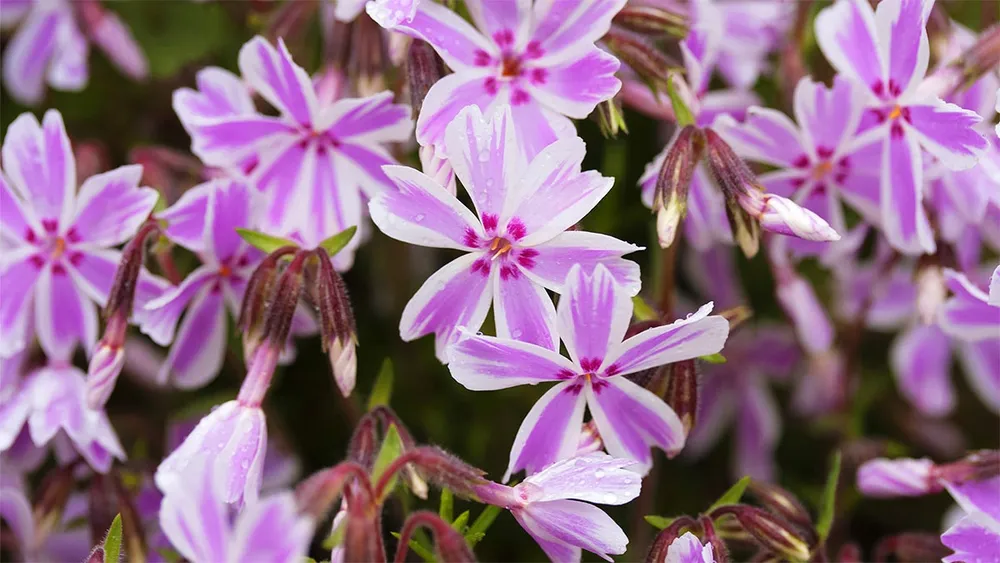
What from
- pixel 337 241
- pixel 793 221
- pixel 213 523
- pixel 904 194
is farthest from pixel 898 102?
pixel 213 523

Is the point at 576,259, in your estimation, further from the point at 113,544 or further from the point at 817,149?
the point at 113,544

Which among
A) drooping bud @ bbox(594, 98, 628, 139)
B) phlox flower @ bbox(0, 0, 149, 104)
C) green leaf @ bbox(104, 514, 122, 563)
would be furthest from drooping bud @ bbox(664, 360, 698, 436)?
phlox flower @ bbox(0, 0, 149, 104)

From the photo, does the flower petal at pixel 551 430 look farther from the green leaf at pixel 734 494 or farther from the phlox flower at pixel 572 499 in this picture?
the green leaf at pixel 734 494

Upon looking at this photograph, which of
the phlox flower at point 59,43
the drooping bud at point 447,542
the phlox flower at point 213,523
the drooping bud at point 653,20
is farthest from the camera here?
the phlox flower at point 59,43

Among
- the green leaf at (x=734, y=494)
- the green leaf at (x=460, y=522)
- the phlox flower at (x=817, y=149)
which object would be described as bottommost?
the green leaf at (x=460, y=522)

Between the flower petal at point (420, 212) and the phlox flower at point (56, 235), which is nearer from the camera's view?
the flower petal at point (420, 212)

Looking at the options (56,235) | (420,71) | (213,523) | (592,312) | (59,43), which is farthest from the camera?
(59,43)

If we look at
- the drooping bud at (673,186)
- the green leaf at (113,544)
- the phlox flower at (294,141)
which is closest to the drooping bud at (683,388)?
the drooping bud at (673,186)
